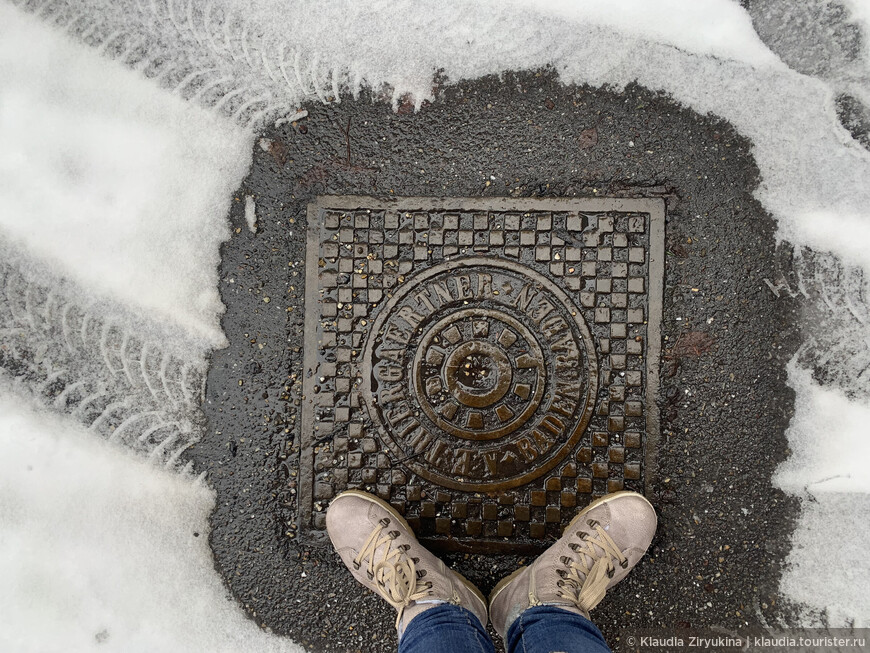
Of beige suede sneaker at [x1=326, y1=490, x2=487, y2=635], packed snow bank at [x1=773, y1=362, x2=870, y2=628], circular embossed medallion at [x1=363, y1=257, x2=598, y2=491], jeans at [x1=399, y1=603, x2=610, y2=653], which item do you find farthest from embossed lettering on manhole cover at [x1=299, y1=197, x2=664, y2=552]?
packed snow bank at [x1=773, y1=362, x2=870, y2=628]

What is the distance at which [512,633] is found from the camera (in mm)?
2006

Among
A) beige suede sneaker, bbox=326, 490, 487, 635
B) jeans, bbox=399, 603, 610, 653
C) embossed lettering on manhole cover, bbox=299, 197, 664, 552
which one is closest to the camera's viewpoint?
jeans, bbox=399, 603, 610, 653

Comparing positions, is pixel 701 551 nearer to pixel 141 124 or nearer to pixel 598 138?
pixel 598 138

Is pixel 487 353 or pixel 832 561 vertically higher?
pixel 487 353

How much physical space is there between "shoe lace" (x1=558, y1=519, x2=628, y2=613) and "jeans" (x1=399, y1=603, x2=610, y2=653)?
8cm

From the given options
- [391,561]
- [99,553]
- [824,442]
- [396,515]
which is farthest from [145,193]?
[824,442]

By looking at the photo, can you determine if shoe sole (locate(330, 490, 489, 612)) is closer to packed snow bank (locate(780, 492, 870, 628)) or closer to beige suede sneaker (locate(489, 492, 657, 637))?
beige suede sneaker (locate(489, 492, 657, 637))

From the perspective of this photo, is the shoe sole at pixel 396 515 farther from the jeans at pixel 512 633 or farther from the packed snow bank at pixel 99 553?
the packed snow bank at pixel 99 553

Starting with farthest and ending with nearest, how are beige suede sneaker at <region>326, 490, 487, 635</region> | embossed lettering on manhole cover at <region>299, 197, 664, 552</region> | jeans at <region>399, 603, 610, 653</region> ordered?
embossed lettering on manhole cover at <region>299, 197, 664, 552</region>, beige suede sneaker at <region>326, 490, 487, 635</region>, jeans at <region>399, 603, 610, 653</region>

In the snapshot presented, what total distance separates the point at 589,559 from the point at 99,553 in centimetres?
197

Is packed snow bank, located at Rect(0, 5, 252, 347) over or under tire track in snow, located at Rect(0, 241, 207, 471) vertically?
over

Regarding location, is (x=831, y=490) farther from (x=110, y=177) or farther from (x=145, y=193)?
(x=110, y=177)

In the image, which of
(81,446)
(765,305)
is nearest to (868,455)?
(765,305)

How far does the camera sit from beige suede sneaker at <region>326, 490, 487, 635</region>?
2.05 m
